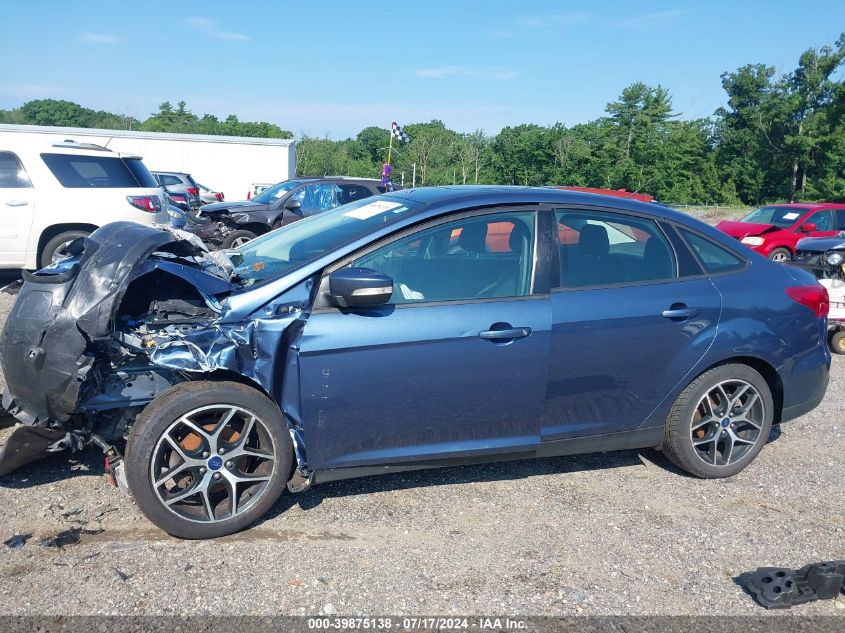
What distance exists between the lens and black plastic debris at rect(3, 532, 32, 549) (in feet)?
11.2

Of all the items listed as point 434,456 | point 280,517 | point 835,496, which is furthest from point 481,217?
point 835,496

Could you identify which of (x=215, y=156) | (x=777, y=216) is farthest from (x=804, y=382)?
(x=215, y=156)

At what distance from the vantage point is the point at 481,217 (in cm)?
402

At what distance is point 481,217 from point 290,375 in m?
1.38

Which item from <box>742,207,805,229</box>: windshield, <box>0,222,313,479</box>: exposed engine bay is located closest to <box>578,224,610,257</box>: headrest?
<box>0,222,313,479</box>: exposed engine bay

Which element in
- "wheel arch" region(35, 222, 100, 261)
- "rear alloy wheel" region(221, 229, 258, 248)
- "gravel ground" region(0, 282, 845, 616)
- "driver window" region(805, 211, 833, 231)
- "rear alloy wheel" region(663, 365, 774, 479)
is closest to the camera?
"gravel ground" region(0, 282, 845, 616)

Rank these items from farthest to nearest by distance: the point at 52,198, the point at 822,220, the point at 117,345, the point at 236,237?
the point at 822,220, the point at 236,237, the point at 52,198, the point at 117,345

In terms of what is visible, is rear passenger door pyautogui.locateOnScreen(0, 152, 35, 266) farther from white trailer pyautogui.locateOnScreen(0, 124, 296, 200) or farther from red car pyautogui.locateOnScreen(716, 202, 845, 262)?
white trailer pyautogui.locateOnScreen(0, 124, 296, 200)

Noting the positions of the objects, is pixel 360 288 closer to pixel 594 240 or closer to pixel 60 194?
pixel 594 240

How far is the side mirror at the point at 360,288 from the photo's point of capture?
344 cm

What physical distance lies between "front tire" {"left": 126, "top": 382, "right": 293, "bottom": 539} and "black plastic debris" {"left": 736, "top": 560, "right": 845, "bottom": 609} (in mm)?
2289

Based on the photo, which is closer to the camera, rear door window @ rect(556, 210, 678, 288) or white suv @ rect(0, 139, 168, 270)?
rear door window @ rect(556, 210, 678, 288)

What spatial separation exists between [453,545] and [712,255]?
239 cm

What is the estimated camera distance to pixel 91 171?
10055 mm
